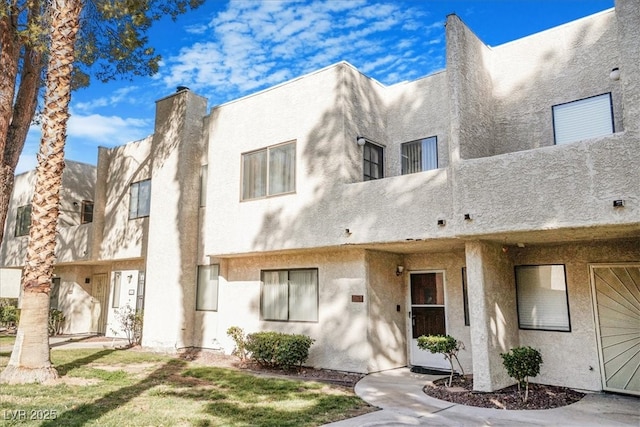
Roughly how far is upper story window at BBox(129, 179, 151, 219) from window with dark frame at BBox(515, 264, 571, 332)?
13521 millimetres

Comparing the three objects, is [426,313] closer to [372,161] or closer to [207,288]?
[372,161]

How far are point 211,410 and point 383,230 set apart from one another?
5.39 meters

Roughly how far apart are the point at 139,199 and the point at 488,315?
14.2 meters

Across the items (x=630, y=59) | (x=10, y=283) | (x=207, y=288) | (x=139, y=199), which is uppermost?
(x=630, y=59)

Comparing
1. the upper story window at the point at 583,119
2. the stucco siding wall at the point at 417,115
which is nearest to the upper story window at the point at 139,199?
the stucco siding wall at the point at 417,115

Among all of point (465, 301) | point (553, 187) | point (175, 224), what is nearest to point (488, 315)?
point (465, 301)

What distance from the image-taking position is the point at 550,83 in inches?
433

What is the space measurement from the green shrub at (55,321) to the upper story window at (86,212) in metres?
4.33

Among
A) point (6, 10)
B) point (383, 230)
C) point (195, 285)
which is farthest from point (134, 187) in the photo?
point (383, 230)

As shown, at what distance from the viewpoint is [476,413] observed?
26.2 feet

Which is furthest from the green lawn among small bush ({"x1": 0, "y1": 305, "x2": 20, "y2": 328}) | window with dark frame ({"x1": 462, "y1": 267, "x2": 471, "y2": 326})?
small bush ({"x1": 0, "y1": 305, "x2": 20, "y2": 328})

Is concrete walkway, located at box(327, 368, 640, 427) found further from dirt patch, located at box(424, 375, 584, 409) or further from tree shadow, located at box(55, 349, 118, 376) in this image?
tree shadow, located at box(55, 349, 118, 376)

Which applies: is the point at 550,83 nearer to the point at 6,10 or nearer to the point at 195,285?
the point at 195,285

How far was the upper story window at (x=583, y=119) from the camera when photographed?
33.1 ft
